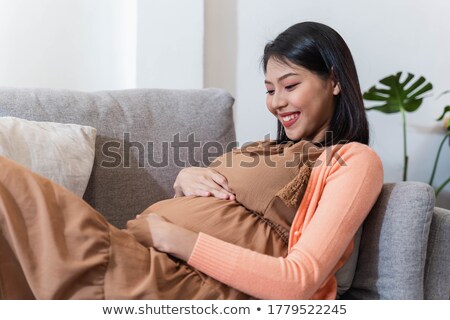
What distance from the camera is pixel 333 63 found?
1.42 m

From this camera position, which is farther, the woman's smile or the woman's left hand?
the woman's smile

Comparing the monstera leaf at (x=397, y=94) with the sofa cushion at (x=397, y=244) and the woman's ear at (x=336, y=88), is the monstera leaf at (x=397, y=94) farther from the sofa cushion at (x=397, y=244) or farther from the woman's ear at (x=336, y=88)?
the sofa cushion at (x=397, y=244)

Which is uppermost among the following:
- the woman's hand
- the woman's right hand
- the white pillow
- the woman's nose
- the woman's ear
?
the woman's ear

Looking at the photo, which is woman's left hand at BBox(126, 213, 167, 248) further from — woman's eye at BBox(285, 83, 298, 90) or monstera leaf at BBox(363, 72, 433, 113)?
monstera leaf at BBox(363, 72, 433, 113)

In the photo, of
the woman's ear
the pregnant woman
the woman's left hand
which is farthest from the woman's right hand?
the woman's ear

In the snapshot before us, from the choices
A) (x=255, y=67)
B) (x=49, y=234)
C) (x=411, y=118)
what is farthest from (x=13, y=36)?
(x=411, y=118)

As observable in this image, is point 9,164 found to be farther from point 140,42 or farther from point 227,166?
point 140,42

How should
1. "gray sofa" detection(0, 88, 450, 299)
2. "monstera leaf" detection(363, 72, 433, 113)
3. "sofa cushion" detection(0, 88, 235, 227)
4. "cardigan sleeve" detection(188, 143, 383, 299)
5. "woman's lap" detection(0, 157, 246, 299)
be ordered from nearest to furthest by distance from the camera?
"woman's lap" detection(0, 157, 246, 299)
"cardigan sleeve" detection(188, 143, 383, 299)
"gray sofa" detection(0, 88, 450, 299)
"sofa cushion" detection(0, 88, 235, 227)
"monstera leaf" detection(363, 72, 433, 113)

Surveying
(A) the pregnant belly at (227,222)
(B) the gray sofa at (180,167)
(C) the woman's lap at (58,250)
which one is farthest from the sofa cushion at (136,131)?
(C) the woman's lap at (58,250)

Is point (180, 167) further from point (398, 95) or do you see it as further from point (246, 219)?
point (398, 95)

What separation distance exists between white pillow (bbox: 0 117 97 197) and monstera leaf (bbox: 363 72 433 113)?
1.41 metres

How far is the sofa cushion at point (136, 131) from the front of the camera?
1568mm

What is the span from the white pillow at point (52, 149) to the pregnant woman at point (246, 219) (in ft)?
0.87

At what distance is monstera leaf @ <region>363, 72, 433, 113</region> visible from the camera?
244 centimetres
